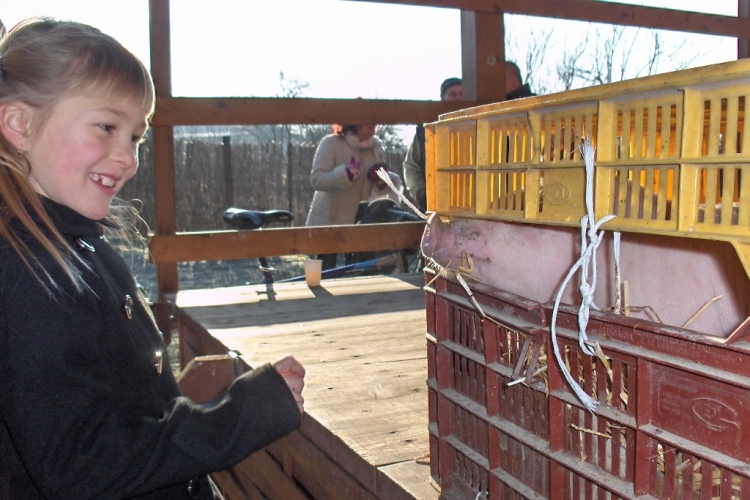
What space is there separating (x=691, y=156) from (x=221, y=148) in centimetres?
921

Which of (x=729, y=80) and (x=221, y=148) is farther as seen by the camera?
(x=221, y=148)

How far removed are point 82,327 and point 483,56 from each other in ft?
9.82

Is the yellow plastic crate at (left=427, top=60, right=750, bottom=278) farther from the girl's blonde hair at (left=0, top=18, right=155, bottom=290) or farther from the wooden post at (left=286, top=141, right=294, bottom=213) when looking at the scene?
the wooden post at (left=286, top=141, right=294, bottom=213)

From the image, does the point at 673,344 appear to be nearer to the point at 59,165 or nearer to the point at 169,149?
the point at 59,165

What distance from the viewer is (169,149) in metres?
3.16

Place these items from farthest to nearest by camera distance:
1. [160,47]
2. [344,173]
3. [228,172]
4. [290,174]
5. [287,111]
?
[290,174], [228,172], [344,173], [287,111], [160,47]

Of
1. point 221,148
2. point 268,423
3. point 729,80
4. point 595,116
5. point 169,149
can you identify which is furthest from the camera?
point 221,148

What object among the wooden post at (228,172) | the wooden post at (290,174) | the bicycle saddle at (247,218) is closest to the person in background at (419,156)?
the bicycle saddle at (247,218)

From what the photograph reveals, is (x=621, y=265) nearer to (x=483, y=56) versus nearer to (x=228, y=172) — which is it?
(x=483, y=56)

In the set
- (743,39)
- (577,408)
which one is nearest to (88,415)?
(577,408)

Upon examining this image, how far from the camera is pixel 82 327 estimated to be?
3.13ft

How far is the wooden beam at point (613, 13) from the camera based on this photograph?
3426 mm

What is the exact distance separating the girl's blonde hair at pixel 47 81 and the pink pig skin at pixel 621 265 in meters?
0.56

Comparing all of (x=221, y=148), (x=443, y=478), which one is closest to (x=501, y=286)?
(x=443, y=478)
